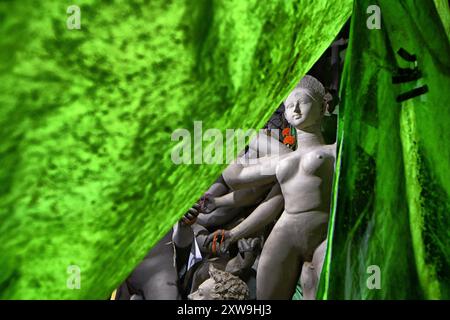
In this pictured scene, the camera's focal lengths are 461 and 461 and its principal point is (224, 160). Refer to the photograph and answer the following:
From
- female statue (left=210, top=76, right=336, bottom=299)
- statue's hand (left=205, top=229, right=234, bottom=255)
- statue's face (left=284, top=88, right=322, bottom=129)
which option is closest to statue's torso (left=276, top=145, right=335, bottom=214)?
female statue (left=210, top=76, right=336, bottom=299)

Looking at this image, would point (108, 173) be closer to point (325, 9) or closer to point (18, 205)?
point (18, 205)

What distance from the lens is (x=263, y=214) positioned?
174 cm

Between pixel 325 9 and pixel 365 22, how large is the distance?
39 millimetres

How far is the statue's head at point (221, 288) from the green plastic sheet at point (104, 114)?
4.73 feet

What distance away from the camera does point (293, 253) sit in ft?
5.17

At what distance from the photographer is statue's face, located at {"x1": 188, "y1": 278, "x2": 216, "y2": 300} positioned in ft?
5.55

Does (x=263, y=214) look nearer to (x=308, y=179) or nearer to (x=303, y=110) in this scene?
(x=308, y=179)

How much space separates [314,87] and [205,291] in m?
0.85

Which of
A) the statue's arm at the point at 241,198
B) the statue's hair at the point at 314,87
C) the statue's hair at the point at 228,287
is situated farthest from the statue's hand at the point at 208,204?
the statue's hair at the point at 314,87

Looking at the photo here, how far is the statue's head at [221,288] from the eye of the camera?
167 cm

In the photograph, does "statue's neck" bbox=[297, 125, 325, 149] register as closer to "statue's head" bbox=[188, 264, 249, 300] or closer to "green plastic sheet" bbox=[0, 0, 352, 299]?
"statue's head" bbox=[188, 264, 249, 300]

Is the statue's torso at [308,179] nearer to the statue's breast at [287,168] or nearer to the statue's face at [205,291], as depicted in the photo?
the statue's breast at [287,168]
